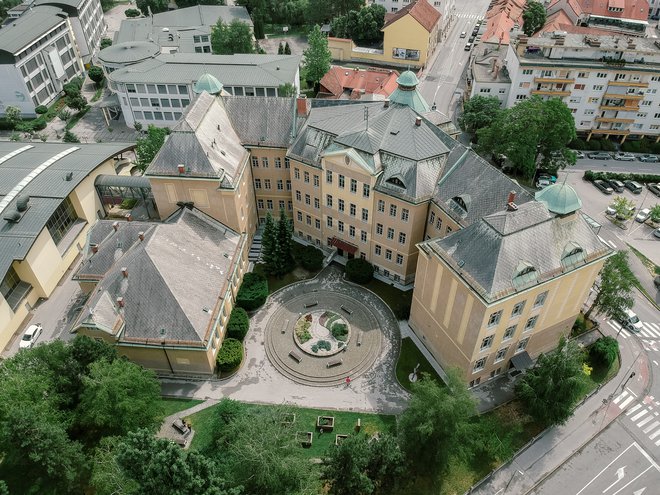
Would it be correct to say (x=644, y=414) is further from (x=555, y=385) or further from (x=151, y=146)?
(x=151, y=146)

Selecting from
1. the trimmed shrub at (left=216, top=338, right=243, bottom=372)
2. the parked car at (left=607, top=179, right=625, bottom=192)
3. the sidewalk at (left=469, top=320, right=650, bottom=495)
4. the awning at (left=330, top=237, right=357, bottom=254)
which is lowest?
the sidewalk at (left=469, top=320, right=650, bottom=495)

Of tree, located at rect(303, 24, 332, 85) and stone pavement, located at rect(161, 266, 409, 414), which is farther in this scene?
tree, located at rect(303, 24, 332, 85)

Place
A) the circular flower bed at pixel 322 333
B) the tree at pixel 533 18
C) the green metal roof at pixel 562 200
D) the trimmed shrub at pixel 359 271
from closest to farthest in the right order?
1. the green metal roof at pixel 562 200
2. the circular flower bed at pixel 322 333
3. the trimmed shrub at pixel 359 271
4. the tree at pixel 533 18

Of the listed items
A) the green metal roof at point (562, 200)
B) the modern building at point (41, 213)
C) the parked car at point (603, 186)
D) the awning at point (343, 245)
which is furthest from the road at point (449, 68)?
the modern building at point (41, 213)

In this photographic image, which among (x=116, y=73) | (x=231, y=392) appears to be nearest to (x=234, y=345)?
(x=231, y=392)

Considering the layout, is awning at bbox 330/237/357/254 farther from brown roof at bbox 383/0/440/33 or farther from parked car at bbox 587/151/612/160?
brown roof at bbox 383/0/440/33

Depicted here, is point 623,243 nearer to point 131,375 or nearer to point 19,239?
point 131,375

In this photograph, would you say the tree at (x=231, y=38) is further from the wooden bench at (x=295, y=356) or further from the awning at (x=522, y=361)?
the awning at (x=522, y=361)

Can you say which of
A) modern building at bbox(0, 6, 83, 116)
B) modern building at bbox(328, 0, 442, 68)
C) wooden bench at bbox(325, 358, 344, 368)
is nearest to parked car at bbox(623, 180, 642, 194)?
modern building at bbox(328, 0, 442, 68)
